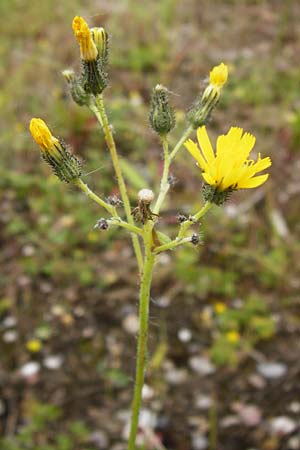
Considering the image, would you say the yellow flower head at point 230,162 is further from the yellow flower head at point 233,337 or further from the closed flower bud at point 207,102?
the yellow flower head at point 233,337

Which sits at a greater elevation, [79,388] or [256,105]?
[256,105]

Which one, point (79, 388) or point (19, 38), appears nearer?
point (79, 388)

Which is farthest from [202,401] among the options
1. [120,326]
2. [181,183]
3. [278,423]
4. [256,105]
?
[256,105]

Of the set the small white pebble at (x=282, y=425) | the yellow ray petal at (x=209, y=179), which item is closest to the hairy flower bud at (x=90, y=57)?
the yellow ray petal at (x=209, y=179)

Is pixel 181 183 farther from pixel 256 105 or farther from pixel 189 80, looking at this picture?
pixel 189 80

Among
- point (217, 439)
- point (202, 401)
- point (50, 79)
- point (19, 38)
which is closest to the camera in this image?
point (217, 439)

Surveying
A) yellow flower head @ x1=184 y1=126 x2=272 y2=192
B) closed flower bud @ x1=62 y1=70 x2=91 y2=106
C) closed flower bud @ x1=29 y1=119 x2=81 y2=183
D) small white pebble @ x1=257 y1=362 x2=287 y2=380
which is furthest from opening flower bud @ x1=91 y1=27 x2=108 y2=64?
small white pebble @ x1=257 y1=362 x2=287 y2=380

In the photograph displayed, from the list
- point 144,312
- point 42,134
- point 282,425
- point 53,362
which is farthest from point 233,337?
point 42,134

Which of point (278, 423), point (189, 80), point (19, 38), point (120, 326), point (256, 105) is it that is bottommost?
point (278, 423)

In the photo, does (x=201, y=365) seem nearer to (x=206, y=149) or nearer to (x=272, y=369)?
(x=272, y=369)
